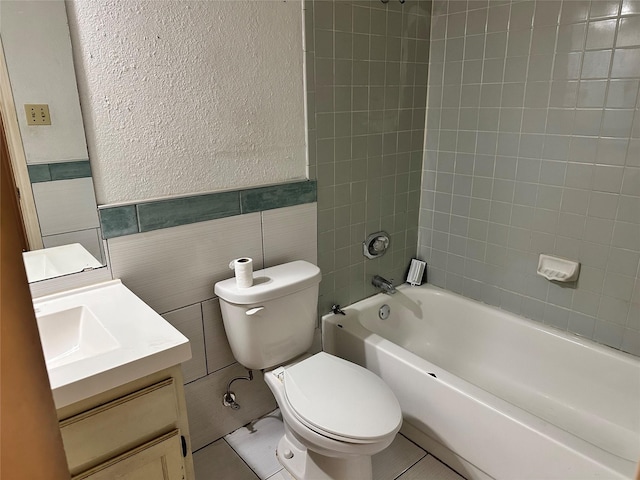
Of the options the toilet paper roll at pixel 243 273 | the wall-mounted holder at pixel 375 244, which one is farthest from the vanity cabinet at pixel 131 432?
the wall-mounted holder at pixel 375 244

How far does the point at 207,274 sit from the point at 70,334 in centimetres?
52

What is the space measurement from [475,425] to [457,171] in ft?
3.92

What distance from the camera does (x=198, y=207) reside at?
1604 mm

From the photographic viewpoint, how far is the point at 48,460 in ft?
0.90

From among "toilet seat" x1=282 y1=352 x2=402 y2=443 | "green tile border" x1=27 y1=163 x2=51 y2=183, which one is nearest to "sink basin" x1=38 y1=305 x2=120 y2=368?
"green tile border" x1=27 y1=163 x2=51 y2=183

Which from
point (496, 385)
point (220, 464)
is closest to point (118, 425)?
point (220, 464)

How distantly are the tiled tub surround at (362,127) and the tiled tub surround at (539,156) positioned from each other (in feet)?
0.43

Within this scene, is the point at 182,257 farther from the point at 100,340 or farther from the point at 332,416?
the point at 332,416

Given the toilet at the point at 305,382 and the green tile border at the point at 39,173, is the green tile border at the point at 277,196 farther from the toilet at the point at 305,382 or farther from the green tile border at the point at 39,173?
the green tile border at the point at 39,173

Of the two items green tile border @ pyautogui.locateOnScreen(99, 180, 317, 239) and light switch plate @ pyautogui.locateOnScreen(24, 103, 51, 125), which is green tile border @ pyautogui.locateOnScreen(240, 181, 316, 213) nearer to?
green tile border @ pyautogui.locateOnScreen(99, 180, 317, 239)

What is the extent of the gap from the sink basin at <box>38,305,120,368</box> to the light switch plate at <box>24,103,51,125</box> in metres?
0.54

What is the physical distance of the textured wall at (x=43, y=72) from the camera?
119cm

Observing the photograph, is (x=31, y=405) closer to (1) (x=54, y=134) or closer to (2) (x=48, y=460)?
(2) (x=48, y=460)

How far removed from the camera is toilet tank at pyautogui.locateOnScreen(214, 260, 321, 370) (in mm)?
Answer: 1595
